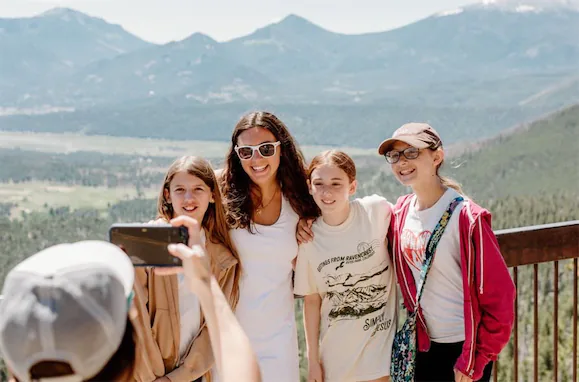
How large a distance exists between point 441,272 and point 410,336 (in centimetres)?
24

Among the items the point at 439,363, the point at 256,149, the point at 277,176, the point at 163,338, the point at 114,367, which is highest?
the point at 256,149

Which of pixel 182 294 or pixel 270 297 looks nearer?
pixel 182 294

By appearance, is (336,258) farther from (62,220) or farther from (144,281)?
(62,220)

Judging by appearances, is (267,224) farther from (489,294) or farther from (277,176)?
(489,294)

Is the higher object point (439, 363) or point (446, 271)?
point (446, 271)

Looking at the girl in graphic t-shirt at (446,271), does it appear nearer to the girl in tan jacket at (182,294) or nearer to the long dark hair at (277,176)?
the long dark hair at (277,176)

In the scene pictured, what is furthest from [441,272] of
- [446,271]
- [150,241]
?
[150,241]

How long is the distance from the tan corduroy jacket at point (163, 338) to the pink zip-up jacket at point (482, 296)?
0.85m

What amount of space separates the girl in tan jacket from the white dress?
6 cm

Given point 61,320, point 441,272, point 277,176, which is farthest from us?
point 277,176

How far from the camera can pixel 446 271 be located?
7.29 feet

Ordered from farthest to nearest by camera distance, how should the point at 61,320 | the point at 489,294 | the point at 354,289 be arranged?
1. the point at 354,289
2. the point at 489,294
3. the point at 61,320

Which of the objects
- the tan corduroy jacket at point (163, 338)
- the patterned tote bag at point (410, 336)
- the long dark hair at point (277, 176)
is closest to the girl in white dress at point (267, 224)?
the long dark hair at point (277, 176)

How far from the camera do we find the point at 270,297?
93.4 inches
